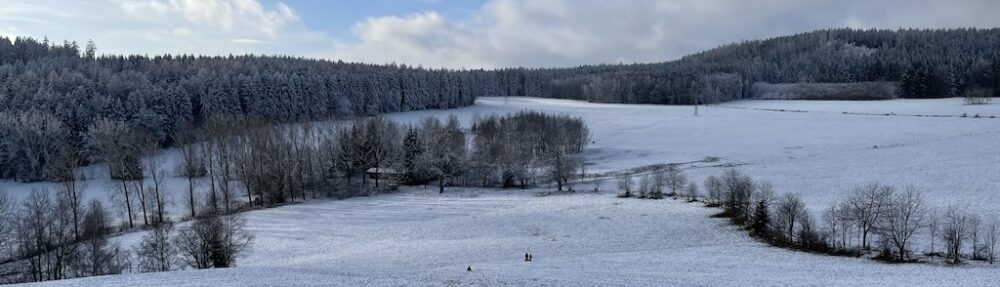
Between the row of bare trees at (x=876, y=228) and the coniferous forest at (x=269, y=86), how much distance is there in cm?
5663

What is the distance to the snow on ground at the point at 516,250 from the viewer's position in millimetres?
27062

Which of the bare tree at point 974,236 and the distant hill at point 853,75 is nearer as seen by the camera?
the bare tree at point 974,236

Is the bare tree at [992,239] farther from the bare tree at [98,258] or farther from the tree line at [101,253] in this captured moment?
the bare tree at [98,258]

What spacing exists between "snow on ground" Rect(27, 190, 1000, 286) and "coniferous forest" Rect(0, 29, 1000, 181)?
2653 centimetres

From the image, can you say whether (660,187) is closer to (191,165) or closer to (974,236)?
(974,236)

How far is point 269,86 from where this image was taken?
11350cm

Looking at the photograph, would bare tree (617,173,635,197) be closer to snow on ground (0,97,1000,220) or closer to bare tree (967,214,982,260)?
snow on ground (0,97,1000,220)

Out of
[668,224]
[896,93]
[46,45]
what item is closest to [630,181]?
[668,224]

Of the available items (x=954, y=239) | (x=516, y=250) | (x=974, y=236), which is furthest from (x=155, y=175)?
(x=974, y=236)

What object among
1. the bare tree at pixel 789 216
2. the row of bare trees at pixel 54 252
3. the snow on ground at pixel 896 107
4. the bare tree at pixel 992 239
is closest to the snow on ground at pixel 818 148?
the snow on ground at pixel 896 107

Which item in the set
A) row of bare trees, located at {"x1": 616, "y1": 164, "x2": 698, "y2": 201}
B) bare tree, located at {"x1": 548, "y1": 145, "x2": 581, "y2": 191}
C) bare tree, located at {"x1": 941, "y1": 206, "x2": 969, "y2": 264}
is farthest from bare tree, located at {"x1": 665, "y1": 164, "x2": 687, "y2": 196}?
bare tree, located at {"x1": 941, "y1": 206, "x2": 969, "y2": 264}

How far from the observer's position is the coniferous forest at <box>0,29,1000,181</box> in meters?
78.8

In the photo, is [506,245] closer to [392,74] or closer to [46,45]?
[392,74]

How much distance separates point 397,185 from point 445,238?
26.1m
